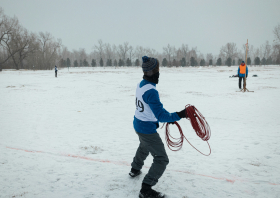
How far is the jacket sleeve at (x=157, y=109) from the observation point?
94.7 inches

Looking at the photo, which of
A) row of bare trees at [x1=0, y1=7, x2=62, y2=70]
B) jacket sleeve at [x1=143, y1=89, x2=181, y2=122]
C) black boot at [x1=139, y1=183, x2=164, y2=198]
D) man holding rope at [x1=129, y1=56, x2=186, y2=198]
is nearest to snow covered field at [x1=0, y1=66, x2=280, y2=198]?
black boot at [x1=139, y1=183, x2=164, y2=198]

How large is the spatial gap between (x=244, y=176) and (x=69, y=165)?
10.3 feet

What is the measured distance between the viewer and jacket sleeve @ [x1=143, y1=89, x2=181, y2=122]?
7.89 feet

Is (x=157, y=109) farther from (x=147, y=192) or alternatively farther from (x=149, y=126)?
(x=147, y=192)

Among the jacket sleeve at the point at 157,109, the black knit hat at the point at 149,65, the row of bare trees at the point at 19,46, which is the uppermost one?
the row of bare trees at the point at 19,46

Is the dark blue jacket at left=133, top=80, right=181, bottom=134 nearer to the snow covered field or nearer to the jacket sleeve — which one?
the jacket sleeve

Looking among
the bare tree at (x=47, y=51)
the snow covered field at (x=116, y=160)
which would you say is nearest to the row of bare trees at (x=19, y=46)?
the bare tree at (x=47, y=51)

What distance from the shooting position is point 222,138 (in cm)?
521

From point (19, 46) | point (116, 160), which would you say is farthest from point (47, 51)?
point (116, 160)

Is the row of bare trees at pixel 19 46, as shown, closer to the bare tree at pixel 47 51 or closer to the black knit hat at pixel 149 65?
the bare tree at pixel 47 51

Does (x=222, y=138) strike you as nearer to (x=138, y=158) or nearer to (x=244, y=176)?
(x=244, y=176)

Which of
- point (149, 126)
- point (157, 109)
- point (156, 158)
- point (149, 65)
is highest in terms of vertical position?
point (149, 65)

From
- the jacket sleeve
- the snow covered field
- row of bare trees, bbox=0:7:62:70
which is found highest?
row of bare trees, bbox=0:7:62:70

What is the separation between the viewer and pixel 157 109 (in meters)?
2.43
